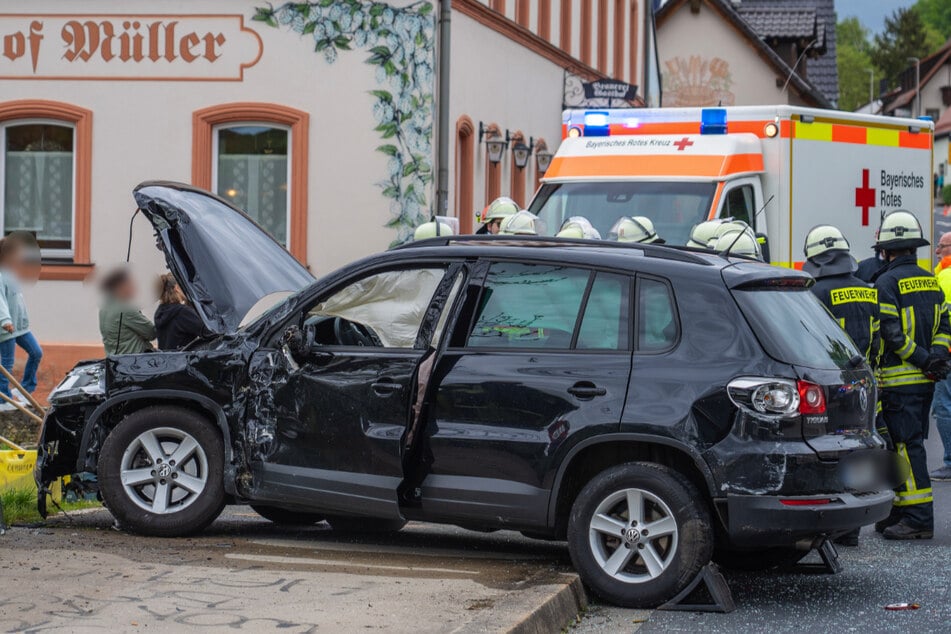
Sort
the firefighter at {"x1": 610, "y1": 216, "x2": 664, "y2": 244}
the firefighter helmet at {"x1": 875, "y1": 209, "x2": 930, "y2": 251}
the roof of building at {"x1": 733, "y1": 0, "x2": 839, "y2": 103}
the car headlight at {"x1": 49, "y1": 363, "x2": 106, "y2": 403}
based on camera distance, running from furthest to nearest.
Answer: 1. the roof of building at {"x1": 733, "y1": 0, "x2": 839, "y2": 103}
2. the firefighter at {"x1": 610, "y1": 216, "x2": 664, "y2": 244}
3. the firefighter helmet at {"x1": 875, "y1": 209, "x2": 930, "y2": 251}
4. the car headlight at {"x1": 49, "y1": 363, "x2": 106, "y2": 403}

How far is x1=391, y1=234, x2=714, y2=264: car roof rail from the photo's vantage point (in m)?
7.95

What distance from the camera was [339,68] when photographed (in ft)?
61.7

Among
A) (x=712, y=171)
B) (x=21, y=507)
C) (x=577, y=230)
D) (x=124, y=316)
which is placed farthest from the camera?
(x=712, y=171)

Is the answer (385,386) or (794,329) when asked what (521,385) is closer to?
(385,386)

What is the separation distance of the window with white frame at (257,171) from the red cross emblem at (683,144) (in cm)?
589

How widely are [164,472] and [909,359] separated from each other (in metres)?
4.42

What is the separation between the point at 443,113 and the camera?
19047mm

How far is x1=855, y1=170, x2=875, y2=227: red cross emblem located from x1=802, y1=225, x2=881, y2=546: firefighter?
20.0 feet

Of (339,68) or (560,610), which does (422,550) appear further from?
(339,68)

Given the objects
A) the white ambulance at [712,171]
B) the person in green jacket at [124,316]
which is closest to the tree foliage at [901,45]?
the white ambulance at [712,171]

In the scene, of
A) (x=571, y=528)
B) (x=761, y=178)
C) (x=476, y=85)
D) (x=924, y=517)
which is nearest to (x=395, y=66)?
(x=476, y=85)

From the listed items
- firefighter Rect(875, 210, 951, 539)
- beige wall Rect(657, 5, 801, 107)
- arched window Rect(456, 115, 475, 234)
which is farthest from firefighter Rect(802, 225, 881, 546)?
beige wall Rect(657, 5, 801, 107)

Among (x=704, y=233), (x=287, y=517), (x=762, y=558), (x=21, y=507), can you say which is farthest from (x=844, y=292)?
(x=21, y=507)

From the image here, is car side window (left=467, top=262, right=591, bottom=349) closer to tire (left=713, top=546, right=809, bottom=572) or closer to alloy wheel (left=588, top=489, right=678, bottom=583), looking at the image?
alloy wheel (left=588, top=489, right=678, bottom=583)
